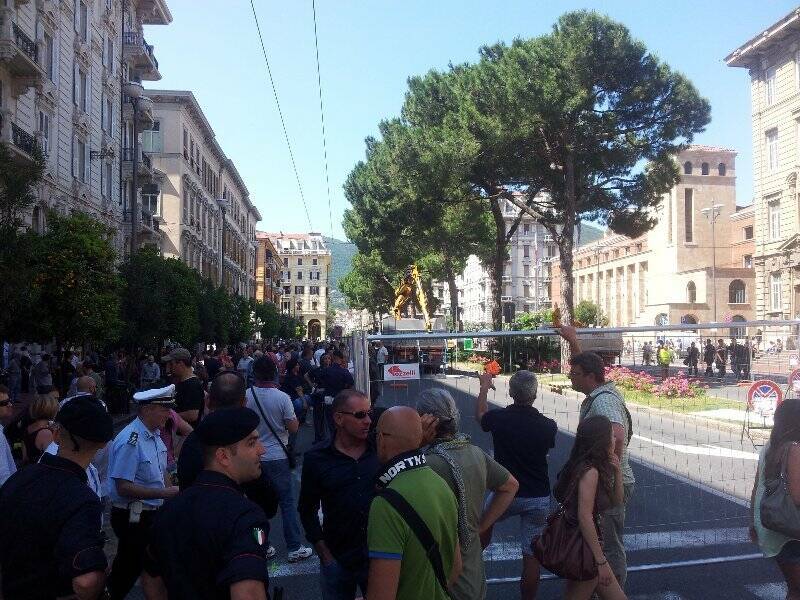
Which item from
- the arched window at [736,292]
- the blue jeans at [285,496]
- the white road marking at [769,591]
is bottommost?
the white road marking at [769,591]

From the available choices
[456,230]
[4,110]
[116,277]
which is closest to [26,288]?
[116,277]

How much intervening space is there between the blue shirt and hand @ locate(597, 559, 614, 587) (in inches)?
103

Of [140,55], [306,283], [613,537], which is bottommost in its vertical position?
[613,537]

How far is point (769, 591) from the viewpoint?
18.7 feet

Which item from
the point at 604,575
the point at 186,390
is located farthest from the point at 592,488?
the point at 186,390

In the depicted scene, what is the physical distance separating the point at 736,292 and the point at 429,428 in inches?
2685

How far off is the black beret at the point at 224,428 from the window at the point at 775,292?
4508cm

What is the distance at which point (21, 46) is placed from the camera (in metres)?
23.8

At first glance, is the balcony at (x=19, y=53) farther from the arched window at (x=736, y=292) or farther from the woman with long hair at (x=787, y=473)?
the arched window at (x=736, y=292)

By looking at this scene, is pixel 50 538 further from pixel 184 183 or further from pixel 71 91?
pixel 184 183

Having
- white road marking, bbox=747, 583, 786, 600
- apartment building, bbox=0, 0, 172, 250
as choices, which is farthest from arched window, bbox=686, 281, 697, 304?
white road marking, bbox=747, 583, 786, 600

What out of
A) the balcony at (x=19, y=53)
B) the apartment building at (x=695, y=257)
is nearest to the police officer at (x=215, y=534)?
the balcony at (x=19, y=53)

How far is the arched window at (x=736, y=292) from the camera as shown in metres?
65.8

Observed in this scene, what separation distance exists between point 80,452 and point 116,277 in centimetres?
1794
